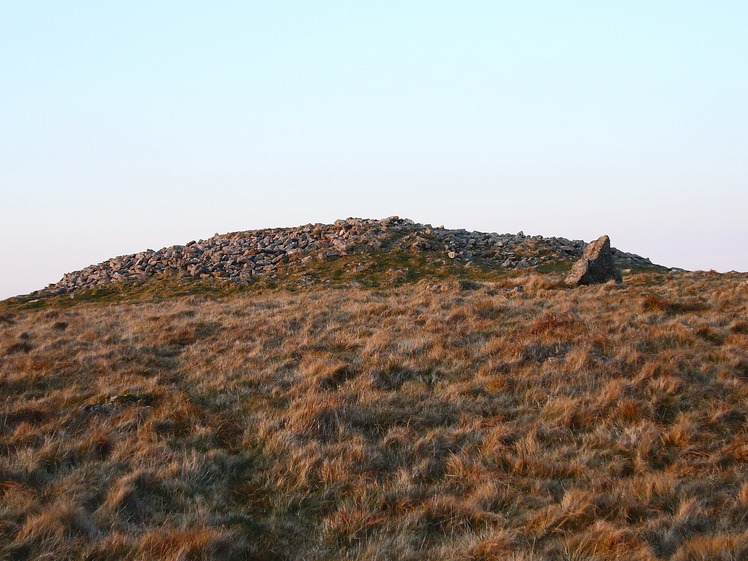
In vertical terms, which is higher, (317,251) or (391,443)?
(317,251)

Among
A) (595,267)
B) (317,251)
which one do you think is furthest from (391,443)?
(317,251)

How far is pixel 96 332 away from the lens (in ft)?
53.9

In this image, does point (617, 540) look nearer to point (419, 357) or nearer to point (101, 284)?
point (419, 357)

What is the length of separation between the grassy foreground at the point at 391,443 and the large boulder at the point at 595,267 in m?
8.47

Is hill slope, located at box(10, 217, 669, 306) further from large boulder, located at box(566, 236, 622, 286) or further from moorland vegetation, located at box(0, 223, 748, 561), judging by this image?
moorland vegetation, located at box(0, 223, 748, 561)

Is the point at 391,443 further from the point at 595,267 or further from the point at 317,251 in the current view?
the point at 317,251

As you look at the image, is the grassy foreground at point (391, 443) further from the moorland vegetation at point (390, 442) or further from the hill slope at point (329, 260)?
the hill slope at point (329, 260)

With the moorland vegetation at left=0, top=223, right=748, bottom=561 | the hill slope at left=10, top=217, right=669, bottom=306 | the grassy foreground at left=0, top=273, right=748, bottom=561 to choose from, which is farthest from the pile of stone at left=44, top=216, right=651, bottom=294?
the grassy foreground at left=0, top=273, right=748, bottom=561

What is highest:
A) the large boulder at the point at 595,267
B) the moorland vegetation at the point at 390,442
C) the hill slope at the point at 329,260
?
the hill slope at the point at 329,260

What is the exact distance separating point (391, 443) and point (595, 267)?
18531mm

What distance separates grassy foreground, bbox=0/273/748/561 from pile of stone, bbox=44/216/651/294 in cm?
2131

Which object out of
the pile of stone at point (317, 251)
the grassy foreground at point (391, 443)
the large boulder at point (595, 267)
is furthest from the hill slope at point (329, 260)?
the grassy foreground at point (391, 443)

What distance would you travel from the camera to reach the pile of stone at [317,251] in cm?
3566

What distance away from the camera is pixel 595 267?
2328 centimetres
